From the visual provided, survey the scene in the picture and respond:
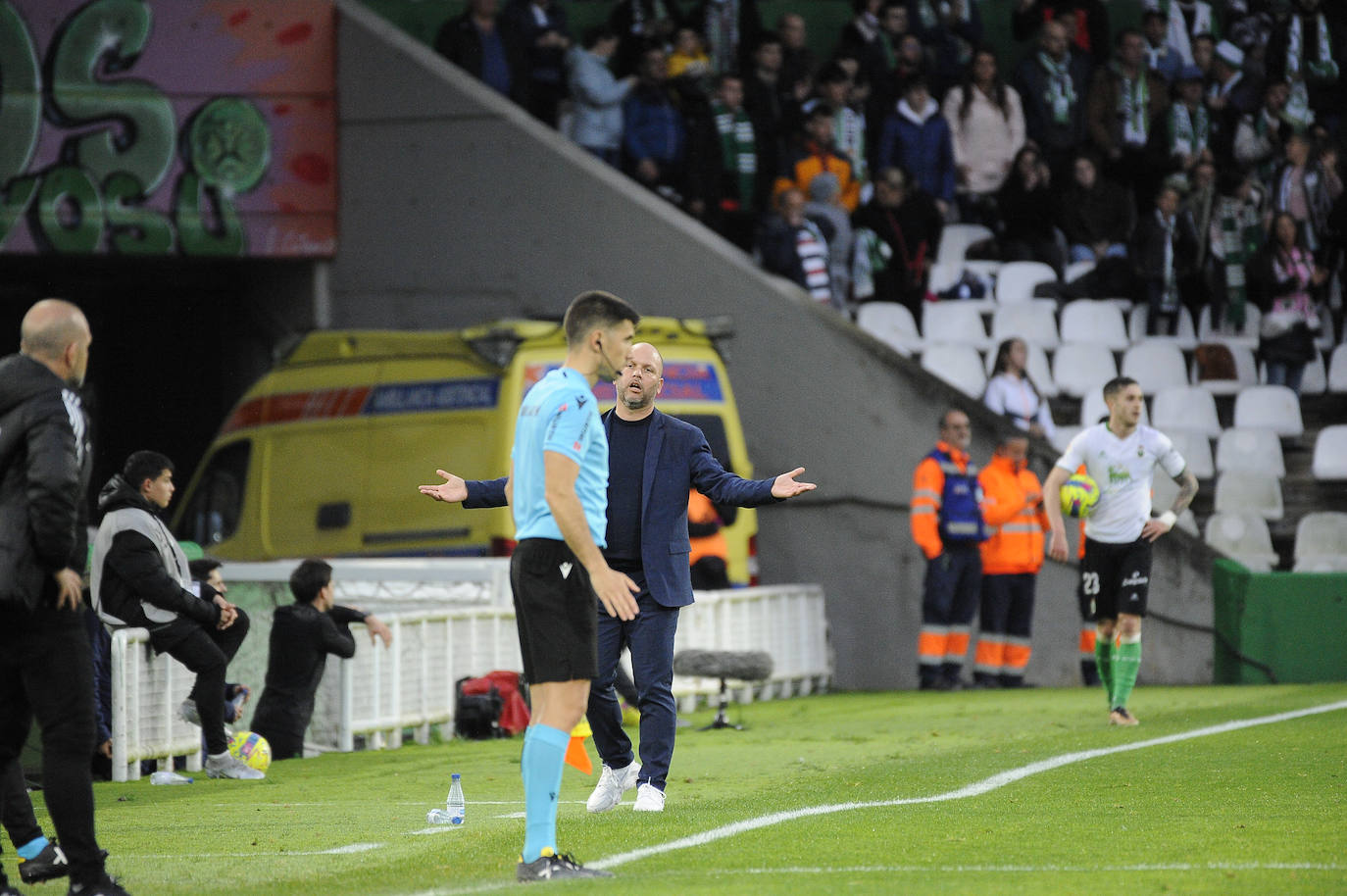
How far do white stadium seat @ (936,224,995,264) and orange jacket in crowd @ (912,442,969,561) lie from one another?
5043 millimetres

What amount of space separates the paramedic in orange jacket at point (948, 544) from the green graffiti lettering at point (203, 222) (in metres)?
7.42

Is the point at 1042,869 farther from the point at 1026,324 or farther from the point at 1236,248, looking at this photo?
the point at 1236,248

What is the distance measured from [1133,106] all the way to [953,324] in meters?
3.56

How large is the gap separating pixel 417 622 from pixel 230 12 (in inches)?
348

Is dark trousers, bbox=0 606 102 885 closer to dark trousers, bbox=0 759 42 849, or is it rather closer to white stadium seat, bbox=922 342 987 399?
dark trousers, bbox=0 759 42 849

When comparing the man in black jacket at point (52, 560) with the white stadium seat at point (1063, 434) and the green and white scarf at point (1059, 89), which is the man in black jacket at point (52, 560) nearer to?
the white stadium seat at point (1063, 434)

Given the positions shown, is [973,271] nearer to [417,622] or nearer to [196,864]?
[417,622]

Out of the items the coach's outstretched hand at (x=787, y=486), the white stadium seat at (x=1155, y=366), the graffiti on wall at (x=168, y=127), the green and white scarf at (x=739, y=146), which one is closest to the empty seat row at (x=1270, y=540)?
the white stadium seat at (x=1155, y=366)

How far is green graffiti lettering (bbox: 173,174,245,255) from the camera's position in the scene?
2033 centimetres

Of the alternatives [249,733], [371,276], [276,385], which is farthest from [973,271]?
[249,733]

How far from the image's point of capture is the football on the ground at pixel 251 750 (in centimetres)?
1160

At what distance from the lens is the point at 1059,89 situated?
2250 cm

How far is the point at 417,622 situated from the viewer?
1401 cm

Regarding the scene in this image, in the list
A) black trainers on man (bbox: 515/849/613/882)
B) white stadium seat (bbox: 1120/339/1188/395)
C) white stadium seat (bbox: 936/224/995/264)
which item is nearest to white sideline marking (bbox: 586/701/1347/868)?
black trainers on man (bbox: 515/849/613/882)
